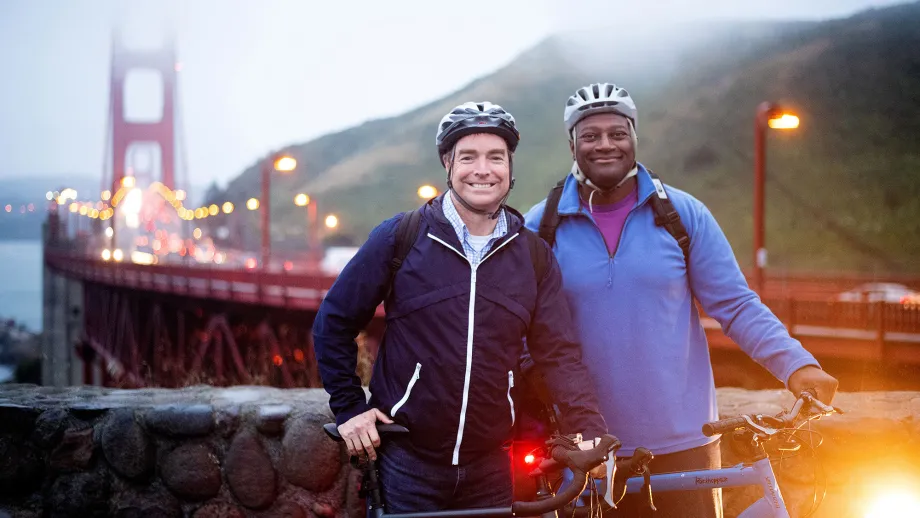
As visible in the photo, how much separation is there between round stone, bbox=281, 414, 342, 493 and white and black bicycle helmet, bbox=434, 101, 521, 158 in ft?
4.96

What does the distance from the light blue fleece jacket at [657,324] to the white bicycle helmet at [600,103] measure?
0.95 feet

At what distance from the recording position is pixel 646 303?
2641 mm

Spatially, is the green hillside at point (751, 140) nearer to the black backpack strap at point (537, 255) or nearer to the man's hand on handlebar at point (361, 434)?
the black backpack strap at point (537, 255)

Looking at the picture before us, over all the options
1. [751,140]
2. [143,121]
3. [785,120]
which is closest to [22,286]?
[143,121]

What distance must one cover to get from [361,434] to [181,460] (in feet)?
4.90

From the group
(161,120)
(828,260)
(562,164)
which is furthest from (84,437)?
(562,164)

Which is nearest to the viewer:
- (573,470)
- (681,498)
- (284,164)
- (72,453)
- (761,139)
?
(573,470)

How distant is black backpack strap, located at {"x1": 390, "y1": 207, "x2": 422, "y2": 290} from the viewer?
2.40m

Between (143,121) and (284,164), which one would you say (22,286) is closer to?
(143,121)

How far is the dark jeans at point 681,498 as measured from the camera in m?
2.59

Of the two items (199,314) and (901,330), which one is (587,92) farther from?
(199,314)

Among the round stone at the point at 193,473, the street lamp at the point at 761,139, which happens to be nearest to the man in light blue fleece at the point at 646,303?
the round stone at the point at 193,473

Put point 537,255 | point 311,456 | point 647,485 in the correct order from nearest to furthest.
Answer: point 647,485 → point 537,255 → point 311,456

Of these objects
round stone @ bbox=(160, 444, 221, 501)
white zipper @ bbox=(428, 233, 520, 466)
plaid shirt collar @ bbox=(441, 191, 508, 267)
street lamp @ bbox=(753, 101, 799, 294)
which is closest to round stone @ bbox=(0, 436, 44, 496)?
round stone @ bbox=(160, 444, 221, 501)
